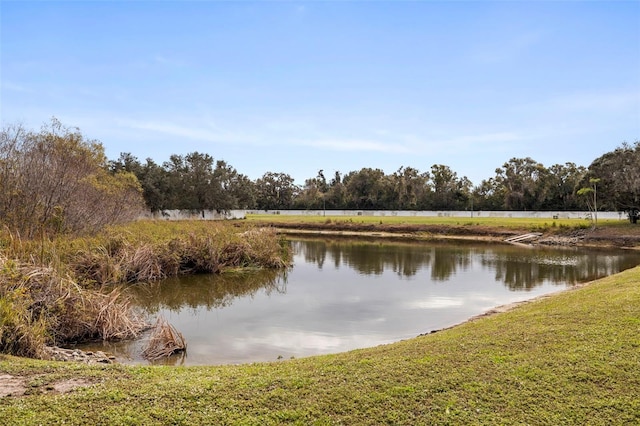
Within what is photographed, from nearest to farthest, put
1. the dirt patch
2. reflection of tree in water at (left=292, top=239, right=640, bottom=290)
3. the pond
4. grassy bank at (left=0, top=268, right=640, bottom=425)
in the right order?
grassy bank at (left=0, top=268, right=640, bottom=425)
the dirt patch
the pond
reflection of tree in water at (left=292, top=239, right=640, bottom=290)

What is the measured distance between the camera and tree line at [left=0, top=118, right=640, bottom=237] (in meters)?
20.7

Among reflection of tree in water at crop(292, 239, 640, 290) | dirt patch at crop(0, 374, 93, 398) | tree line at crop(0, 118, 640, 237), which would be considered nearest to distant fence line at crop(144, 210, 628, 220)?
tree line at crop(0, 118, 640, 237)

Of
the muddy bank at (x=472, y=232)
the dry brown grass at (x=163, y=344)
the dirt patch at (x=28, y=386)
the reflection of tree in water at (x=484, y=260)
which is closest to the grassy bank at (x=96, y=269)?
the dry brown grass at (x=163, y=344)

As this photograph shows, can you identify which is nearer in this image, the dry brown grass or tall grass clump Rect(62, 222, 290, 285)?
the dry brown grass

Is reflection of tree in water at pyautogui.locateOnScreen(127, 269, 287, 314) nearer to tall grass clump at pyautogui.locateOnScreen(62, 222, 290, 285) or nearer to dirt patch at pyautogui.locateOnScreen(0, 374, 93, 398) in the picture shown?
tall grass clump at pyautogui.locateOnScreen(62, 222, 290, 285)

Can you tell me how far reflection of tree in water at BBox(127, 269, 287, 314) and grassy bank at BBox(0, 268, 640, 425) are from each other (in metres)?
9.29

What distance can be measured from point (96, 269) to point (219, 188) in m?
51.5

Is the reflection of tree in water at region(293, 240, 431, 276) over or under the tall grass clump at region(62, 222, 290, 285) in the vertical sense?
under

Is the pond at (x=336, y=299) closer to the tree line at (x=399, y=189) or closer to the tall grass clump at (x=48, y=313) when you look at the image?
the tall grass clump at (x=48, y=313)

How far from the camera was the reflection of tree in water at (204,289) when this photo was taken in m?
16.7

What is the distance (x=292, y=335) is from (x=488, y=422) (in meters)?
8.07

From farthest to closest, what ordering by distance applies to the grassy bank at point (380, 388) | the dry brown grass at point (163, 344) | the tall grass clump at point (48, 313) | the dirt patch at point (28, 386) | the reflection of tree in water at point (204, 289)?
1. the reflection of tree in water at point (204, 289)
2. the dry brown grass at point (163, 344)
3. the tall grass clump at point (48, 313)
4. the dirt patch at point (28, 386)
5. the grassy bank at point (380, 388)

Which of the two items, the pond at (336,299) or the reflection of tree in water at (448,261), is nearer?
the pond at (336,299)

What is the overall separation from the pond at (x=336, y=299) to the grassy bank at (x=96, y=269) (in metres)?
0.76
